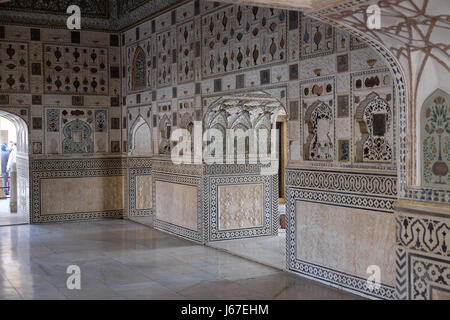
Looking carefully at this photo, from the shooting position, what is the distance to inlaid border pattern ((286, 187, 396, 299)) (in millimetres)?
4695

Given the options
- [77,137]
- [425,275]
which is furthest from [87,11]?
[425,275]

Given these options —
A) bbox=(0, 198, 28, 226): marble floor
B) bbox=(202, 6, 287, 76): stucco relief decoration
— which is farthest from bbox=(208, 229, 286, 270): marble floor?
bbox=(0, 198, 28, 226): marble floor

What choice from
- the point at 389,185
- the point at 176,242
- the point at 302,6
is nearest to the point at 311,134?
the point at 389,185

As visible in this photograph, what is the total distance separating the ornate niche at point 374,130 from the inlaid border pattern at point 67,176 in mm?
5937

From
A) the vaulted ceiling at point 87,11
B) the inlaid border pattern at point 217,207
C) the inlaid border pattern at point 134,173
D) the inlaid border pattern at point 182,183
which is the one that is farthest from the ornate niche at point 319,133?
the inlaid border pattern at point 134,173

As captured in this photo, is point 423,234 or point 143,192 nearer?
point 423,234

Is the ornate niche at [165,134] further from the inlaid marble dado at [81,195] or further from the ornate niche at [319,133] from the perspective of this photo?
the ornate niche at [319,133]

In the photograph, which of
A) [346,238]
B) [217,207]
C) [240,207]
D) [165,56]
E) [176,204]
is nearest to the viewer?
[346,238]

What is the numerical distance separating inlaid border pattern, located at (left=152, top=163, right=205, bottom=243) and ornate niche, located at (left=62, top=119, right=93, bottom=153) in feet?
5.50

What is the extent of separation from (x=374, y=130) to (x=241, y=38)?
7.53 feet

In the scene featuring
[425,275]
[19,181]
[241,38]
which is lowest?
[425,275]

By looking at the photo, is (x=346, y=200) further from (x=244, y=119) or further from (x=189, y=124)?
(x=189, y=124)

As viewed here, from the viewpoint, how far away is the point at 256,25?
6.21 metres

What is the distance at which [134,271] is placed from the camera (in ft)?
19.3
